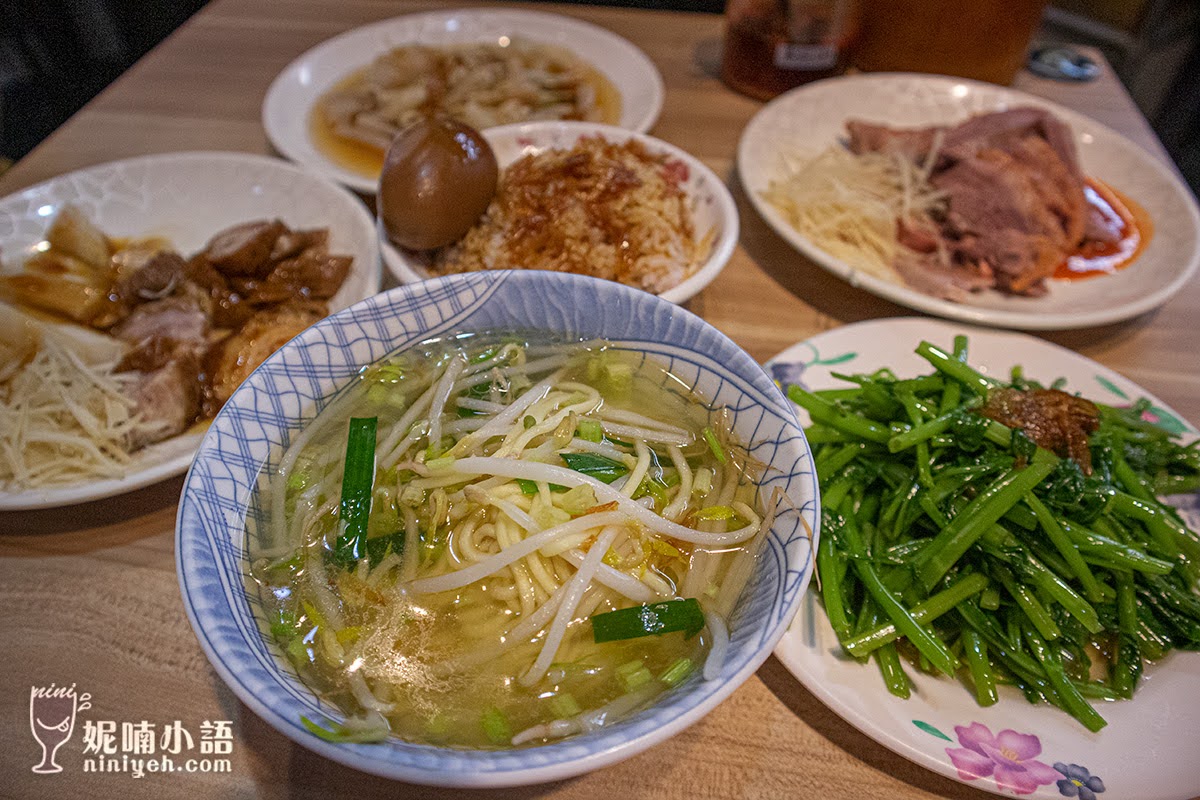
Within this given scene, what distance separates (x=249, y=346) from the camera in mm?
1711

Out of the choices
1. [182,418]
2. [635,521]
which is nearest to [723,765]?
[635,521]

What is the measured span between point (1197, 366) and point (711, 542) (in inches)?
68.8

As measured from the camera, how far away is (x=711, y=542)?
3.55 feet

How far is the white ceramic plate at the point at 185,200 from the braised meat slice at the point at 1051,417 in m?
1.69

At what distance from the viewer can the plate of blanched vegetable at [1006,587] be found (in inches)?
44.7

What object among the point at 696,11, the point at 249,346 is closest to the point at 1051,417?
the point at 249,346

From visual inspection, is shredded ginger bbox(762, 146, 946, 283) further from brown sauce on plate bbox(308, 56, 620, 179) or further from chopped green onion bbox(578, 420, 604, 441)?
chopped green onion bbox(578, 420, 604, 441)

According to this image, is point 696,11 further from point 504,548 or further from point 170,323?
point 504,548

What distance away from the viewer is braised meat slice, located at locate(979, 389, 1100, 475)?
1.39 m

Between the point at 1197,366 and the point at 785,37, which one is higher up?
the point at 785,37

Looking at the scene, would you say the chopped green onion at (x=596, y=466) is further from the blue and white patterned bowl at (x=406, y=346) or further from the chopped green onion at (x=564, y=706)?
the chopped green onion at (x=564, y=706)

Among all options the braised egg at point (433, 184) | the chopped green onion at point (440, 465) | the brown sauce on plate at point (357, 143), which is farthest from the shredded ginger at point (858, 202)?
the chopped green onion at point (440, 465)

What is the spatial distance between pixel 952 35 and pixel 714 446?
2.65m

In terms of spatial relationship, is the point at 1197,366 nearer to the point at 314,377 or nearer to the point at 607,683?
the point at 607,683
